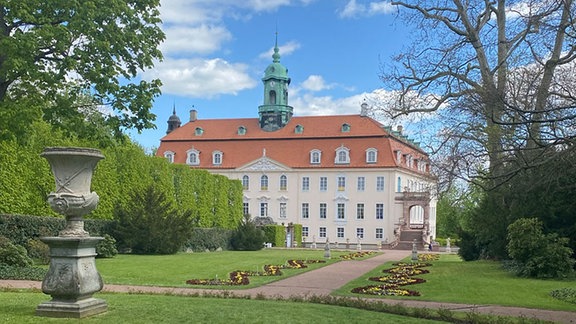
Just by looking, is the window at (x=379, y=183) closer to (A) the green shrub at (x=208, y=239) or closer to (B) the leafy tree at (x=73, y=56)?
(A) the green shrub at (x=208, y=239)

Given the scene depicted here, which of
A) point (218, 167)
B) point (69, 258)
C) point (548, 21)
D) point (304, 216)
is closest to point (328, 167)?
point (304, 216)

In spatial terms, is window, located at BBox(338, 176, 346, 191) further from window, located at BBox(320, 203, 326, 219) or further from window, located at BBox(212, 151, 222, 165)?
window, located at BBox(212, 151, 222, 165)

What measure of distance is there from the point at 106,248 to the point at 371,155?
3751 centimetres

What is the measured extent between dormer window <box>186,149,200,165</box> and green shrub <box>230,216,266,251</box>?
24.2 meters

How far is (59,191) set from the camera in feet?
29.7

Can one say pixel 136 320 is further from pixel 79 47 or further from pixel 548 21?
pixel 79 47

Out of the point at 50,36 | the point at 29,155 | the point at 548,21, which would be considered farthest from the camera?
the point at 29,155

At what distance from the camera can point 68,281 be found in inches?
341

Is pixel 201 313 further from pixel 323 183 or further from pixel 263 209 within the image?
pixel 263 209

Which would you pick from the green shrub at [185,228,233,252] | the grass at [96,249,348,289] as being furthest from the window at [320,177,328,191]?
the grass at [96,249,348,289]

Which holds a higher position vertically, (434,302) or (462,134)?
(462,134)

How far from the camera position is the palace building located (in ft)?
192

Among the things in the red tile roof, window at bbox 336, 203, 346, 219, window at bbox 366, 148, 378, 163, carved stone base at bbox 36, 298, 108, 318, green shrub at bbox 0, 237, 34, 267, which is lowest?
carved stone base at bbox 36, 298, 108, 318

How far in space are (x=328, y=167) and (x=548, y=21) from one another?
1895 inches
